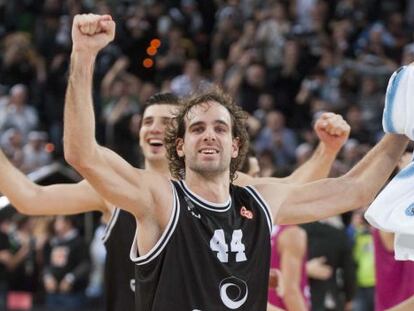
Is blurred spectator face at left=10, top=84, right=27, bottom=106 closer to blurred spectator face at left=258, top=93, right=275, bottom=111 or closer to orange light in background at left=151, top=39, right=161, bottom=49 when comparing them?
orange light in background at left=151, top=39, right=161, bottom=49

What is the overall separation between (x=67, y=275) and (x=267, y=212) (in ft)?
24.9

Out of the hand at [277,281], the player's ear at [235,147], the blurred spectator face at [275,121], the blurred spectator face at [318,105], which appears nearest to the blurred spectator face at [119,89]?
the blurred spectator face at [275,121]

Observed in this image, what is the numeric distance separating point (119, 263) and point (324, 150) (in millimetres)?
1337

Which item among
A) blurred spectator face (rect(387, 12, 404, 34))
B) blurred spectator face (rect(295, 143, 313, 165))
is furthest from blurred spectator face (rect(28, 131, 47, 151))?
blurred spectator face (rect(387, 12, 404, 34))

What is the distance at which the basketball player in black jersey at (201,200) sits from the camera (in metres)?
4.82

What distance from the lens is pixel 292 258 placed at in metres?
7.86

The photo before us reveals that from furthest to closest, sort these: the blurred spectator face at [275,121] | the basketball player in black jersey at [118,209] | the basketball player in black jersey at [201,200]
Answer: the blurred spectator face at [275,121] < the basketball player in black jersey at [118,209] < the basketball player in black jersey at [201,200]

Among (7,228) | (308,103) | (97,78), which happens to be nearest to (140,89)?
(97,78)

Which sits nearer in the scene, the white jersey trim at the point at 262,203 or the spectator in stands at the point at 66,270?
the white jersey trim at the point at 262,203

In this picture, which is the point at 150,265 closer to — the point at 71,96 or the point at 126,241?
the point at 71,96

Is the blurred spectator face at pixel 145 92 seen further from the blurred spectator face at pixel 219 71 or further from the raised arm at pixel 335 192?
the raised arm at pixel 335 192

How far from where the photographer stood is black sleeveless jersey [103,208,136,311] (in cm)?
646

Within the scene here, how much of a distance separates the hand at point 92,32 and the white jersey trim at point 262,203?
130cm

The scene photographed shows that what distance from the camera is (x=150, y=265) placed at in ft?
16.9
